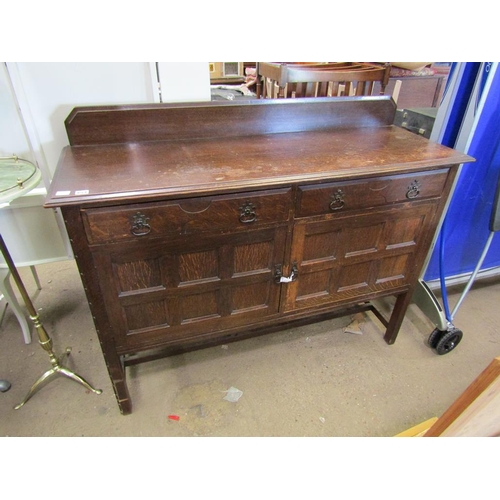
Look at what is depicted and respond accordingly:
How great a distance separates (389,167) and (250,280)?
619mm

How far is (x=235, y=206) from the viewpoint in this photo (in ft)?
3.50

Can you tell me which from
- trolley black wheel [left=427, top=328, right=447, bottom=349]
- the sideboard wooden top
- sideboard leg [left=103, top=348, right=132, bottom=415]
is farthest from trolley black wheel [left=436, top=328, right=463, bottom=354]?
sideboard leg [left=103, top=348, right=132, bottom=415]

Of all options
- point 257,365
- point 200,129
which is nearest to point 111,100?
point 200,129

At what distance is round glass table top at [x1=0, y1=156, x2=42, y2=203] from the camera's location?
1093mm

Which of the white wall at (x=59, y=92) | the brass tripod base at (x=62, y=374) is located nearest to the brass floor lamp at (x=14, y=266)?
the brass tripod base at (x=62, y=374)

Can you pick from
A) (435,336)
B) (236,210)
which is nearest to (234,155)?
(236,210)

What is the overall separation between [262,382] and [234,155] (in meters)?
1.03

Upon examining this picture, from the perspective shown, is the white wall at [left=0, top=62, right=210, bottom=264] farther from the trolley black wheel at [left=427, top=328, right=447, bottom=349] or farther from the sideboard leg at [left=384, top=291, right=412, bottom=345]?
the trolley black wheel at [left=427, top=328, right=447, bottom=349]

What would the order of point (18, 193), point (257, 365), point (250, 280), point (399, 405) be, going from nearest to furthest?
1. point (18, 193)
2. point (250, 280)
3. point (399, 405)
4. point (257, 365)

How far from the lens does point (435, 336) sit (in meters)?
1.75

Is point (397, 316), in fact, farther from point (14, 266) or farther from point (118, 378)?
point (14, 266)

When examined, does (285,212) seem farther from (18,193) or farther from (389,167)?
(18,193)

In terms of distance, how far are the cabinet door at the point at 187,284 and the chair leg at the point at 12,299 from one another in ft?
2.43

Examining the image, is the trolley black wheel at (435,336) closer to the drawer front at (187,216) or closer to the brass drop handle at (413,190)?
the brass drop handle at (413,190)
